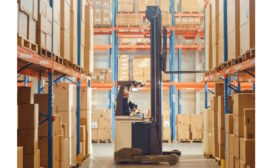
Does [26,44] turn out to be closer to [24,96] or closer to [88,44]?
[24,96]

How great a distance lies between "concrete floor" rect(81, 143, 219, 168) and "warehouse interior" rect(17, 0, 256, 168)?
29mm

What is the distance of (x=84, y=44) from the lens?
10.4 meters

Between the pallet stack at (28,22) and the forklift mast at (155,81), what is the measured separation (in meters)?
4.26

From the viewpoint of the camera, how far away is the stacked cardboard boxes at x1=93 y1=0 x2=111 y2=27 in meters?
15.4

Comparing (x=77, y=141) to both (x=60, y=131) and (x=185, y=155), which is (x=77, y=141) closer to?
(x=60, y=131)

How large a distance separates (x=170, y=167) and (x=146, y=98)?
9499 millimetres

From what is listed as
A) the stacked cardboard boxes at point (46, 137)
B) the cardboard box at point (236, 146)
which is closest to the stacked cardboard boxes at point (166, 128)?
the stacked cardboard boxes at point (46, 137)

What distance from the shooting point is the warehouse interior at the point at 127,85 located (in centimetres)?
570

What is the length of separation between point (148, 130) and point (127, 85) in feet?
4.18

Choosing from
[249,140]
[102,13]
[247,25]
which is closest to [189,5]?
[102,13]

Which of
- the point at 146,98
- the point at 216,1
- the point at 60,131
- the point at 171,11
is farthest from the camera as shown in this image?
the point at 146,98

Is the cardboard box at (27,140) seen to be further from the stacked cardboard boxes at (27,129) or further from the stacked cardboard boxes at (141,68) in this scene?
the stacked cardboard boxes at (141,68)

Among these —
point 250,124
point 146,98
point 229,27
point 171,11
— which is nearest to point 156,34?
point 229,27

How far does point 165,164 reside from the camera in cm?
928
